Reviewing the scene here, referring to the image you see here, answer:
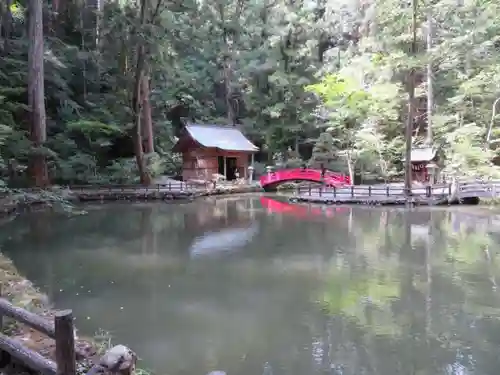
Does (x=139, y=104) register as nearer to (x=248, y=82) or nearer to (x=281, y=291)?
(x=248, y=82)

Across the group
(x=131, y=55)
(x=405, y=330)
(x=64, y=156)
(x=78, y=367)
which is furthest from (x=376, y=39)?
(x=78, y=367)

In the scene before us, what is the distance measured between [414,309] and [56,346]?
4.93 m

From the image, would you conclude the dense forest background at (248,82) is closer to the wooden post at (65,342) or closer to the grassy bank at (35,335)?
the grassy bank at (35,335)

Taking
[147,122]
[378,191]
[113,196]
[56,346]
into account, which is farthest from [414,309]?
[147,122]

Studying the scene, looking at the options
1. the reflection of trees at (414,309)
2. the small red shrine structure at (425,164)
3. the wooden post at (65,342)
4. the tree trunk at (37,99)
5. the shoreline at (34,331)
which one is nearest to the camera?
the wooden post at (65,342)

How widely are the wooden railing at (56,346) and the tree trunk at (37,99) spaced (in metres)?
16.0

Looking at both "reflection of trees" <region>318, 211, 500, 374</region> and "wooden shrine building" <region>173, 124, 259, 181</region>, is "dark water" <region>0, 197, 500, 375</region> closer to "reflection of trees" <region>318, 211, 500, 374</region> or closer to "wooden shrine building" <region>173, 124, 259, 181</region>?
"reflection of trees" <region>318, 211, 500, 374</region>

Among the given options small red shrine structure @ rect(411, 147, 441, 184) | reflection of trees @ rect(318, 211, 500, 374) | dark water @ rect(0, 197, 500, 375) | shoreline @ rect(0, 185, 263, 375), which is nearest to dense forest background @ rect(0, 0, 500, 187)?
small red shrine structure @ rect(411, 147, 441, 184)

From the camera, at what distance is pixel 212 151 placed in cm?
2733

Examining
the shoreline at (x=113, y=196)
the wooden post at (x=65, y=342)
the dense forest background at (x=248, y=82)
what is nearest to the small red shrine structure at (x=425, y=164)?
the dense forest background at (x=248, y=82)

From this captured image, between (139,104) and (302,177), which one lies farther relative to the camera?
(302,177)

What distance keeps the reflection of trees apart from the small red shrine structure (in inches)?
549

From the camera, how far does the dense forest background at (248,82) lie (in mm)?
19312

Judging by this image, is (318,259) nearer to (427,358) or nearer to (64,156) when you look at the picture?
(427,358)
